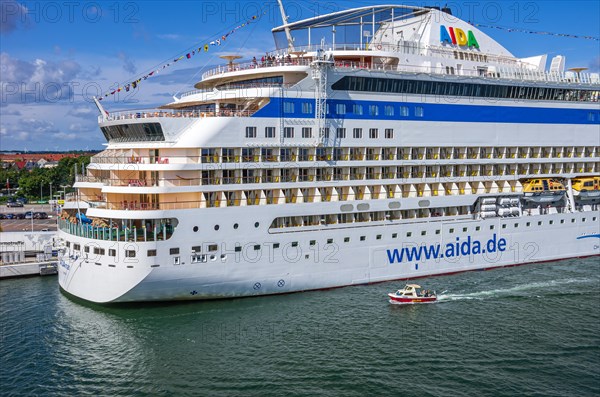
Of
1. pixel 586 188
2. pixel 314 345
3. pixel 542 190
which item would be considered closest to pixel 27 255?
pixel 314 345

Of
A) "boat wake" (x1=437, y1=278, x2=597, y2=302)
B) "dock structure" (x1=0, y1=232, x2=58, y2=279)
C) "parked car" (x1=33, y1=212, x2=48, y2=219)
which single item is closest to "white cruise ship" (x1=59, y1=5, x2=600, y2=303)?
"boat wake" (x1=437, y1=278, x2=597, y2=302)

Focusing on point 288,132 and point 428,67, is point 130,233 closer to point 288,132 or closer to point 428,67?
point 288,132

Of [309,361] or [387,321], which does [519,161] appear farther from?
[309,361]

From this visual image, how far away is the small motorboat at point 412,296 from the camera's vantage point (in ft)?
80.4

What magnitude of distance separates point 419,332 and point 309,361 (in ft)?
16.2

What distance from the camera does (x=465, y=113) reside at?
101ft

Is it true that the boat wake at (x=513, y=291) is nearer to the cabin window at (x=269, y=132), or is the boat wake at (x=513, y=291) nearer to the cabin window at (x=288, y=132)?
the cabin window at (x=288, y=132)

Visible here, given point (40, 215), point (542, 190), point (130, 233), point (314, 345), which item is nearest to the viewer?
point (314, 345)

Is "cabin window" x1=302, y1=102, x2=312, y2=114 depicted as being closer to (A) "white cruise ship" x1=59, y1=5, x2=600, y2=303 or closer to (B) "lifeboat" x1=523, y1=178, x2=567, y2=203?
(A) "white cruise ship" x1=59, y1=5, x2=600, y2=303

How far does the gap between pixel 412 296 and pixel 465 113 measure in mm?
11478

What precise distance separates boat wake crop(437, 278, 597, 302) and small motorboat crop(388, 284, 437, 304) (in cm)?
66

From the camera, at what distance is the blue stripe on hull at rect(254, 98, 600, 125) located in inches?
1032

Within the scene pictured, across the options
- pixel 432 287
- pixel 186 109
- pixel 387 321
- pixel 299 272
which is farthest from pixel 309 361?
pixel 186 109

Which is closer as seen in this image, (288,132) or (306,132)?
(288,132)
